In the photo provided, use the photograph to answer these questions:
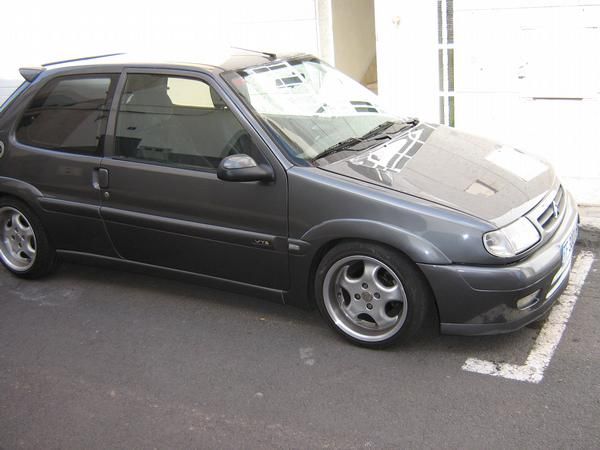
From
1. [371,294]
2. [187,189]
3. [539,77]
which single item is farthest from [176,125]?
[539,77]

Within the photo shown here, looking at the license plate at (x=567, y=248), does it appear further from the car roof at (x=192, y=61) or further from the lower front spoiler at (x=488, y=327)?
the car roof at (x=192, y=61)

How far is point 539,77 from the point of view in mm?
6328

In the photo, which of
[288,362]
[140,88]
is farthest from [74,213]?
[288,362]

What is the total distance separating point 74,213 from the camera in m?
5.00

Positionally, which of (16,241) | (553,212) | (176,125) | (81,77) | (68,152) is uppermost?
(81,77)

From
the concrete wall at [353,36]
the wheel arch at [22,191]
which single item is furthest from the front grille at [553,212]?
the concrete wall at [353,36]

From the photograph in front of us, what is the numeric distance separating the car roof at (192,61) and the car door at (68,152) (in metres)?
0.12

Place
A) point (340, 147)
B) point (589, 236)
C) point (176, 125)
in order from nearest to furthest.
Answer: point (340, 147), point (176, 125), point (589, 236)

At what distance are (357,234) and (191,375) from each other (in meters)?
1.23

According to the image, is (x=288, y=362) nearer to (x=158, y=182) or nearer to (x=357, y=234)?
(x=357, y=234)

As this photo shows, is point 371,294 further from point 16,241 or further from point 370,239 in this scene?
point 16,241

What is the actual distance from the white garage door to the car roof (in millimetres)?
2174

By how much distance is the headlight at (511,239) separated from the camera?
12.2 ft

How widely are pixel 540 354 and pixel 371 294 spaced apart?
3.23 feet
